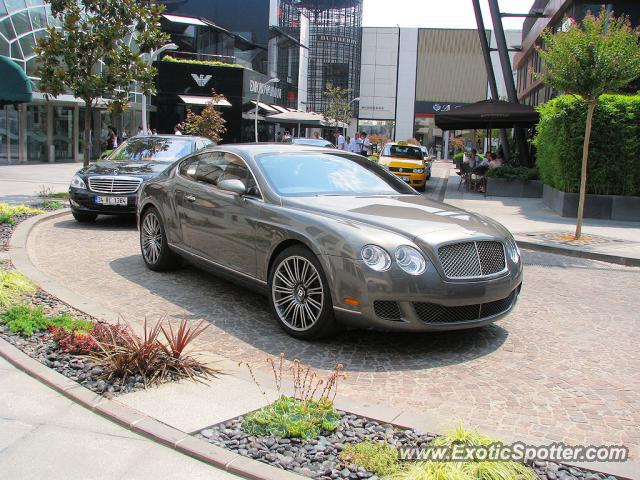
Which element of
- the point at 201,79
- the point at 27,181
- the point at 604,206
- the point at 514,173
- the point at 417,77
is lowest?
the point at 27,181

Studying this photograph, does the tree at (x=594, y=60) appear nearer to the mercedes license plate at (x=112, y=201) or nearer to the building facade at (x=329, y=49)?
the mercedes license plate at (x=112, y=201)

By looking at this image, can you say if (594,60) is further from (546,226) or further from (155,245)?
(155,245)

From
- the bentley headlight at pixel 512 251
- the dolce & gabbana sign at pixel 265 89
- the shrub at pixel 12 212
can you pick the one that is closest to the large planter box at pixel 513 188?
the shrub at pixel 12 212

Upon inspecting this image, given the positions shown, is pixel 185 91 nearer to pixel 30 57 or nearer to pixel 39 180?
pixel 30 57

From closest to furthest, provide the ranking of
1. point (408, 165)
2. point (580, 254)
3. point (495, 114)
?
point (580, 254) → point (495, 114) → point (408, 165)

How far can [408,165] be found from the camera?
22.3 m

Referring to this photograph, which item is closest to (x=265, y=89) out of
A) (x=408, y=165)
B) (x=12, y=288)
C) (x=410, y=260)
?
(x=408, y=165)

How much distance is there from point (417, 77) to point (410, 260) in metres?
71.5

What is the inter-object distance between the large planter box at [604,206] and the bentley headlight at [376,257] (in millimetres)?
11142

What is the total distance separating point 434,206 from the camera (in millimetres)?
6059

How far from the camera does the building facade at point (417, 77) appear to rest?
233ft

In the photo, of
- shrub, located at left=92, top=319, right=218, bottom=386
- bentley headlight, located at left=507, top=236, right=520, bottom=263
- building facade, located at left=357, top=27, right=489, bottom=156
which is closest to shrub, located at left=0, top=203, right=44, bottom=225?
shrub, located at left=92, top=319, right=218, bottom=386

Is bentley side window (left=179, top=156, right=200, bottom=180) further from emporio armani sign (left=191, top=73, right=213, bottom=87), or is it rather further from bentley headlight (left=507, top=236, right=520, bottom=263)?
emporio armani sign (left=191, top=73, right=213, bottom=87)

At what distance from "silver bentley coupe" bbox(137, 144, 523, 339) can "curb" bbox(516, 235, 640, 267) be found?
15.9ft
